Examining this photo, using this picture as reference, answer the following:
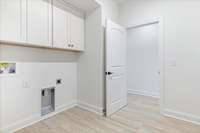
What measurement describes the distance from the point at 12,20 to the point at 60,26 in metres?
0.82

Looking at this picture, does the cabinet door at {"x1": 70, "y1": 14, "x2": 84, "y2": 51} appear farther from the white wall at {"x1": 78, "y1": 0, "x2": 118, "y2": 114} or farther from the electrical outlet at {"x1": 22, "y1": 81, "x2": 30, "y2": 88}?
the electrical outlet at {"x1": 22, "y1": 81, "x2": 30, "y2": 88}

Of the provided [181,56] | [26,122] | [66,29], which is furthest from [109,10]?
[26,122]

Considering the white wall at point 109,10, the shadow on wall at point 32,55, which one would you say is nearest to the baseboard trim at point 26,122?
the shadow on wall at point 32,55

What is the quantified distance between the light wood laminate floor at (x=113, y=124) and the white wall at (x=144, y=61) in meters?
1.45

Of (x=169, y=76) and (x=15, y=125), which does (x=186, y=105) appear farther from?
(x=15, y=125)

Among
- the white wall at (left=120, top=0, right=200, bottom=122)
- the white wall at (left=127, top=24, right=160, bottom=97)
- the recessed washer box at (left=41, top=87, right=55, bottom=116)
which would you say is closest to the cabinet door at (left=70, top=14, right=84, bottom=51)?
the recessed washer box at (left=41, top=87, right=55, bottom=116)

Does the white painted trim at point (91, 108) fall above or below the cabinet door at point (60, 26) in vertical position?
below

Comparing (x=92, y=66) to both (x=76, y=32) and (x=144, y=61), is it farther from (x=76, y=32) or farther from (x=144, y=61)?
(x=144, y=61)

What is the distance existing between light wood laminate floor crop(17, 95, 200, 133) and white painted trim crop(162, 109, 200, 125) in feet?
0.34

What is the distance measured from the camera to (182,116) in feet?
7.73

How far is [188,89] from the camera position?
7.52ft

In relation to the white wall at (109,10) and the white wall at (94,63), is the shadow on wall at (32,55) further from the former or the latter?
the white wall at (109,10)

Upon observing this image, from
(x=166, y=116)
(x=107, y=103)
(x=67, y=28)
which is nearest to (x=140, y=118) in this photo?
(x=166, y=116)

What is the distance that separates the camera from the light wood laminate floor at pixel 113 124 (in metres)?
2.01
